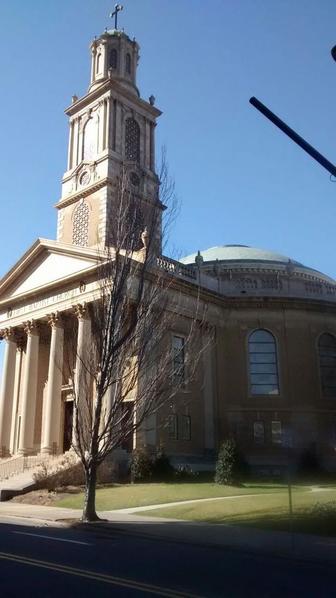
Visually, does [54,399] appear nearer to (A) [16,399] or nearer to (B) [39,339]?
(B) [39,339]

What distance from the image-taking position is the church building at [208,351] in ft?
114

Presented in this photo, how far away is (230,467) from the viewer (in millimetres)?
27016

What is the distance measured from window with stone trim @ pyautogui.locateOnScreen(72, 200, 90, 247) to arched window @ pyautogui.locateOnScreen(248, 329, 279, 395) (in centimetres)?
1444

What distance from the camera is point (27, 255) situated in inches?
1533

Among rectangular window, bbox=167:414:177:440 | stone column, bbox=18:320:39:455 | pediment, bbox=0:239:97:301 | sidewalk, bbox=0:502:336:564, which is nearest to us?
sidewalk, bbox=0:502:336:564

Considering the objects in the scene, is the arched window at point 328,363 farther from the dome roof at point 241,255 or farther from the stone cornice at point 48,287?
the stone cornice at point 48,287

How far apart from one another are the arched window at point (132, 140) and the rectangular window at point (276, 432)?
23.8 m

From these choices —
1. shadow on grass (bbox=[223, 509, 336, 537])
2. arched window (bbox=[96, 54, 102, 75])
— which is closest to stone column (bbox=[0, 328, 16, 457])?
shadow on grass (bbox=[223, 509, 336, 537])

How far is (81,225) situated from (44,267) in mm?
7370

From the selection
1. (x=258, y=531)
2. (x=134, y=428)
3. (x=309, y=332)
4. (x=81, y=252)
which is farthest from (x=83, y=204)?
(x=258, y=531)

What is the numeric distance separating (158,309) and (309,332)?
68.0ft

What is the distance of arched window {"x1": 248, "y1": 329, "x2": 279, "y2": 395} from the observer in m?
38.2

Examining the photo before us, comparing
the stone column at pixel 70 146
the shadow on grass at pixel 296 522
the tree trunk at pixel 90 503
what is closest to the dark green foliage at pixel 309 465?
the shadow on grass at pixel 296 522

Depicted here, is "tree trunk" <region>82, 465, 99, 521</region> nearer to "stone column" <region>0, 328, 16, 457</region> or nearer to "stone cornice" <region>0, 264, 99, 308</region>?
"stone cornice" <region>0, 264, 99, 308</region>
